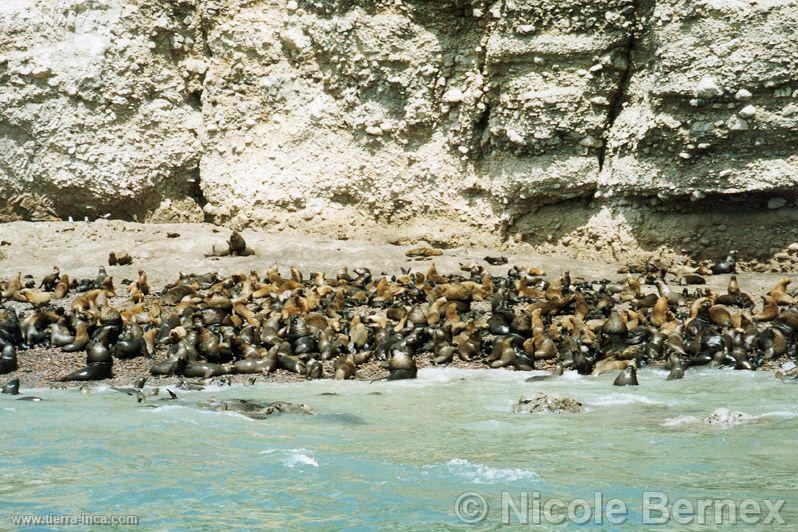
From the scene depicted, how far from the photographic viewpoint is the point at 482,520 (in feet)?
15.6

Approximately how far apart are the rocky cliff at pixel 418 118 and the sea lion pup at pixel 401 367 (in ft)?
20.0

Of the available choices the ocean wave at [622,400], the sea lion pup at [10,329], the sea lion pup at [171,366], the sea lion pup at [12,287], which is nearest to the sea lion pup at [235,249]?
the sea lion pup at [12,287]

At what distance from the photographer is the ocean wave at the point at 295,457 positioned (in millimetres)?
5836

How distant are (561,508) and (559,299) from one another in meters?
6.45

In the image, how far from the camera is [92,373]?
29.5ft

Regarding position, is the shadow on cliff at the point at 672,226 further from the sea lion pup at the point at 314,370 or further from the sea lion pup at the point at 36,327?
the sea lion pup at the point at 36,327

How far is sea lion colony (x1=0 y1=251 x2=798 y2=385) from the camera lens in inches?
373

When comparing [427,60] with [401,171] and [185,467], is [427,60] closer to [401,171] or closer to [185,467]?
[401,171]

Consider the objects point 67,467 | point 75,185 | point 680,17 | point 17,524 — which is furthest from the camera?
point 75,185

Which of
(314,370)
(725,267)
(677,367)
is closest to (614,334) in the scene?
(677,367)

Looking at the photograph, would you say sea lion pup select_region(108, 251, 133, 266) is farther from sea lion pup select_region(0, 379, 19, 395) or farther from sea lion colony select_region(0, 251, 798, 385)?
sea lion pup select_region(0, 379, 19, 395)

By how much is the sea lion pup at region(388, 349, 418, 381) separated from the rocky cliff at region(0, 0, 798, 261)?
6.09 meters

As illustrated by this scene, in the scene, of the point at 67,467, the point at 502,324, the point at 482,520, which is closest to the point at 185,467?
the point at 67,467

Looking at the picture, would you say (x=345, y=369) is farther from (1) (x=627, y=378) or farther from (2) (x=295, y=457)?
(2) (x=295, y=457)
